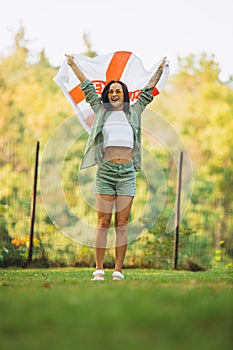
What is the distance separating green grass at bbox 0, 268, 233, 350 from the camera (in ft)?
8.71

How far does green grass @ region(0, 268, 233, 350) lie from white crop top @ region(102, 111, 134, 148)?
180cm

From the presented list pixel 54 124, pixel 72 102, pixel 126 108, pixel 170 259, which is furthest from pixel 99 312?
pixel 54 124

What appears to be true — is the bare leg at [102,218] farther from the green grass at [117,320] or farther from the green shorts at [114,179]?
the green grass at [117,320]

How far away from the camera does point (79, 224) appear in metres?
9.92

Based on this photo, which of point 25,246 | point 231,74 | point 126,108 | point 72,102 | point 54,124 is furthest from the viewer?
point 231,74

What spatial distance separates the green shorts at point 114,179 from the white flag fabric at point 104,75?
4.30 feet

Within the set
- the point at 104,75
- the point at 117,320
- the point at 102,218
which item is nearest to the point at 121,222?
the point at 102,218

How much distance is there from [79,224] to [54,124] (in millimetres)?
13401

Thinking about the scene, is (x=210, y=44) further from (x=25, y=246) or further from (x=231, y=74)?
(x=25, y=246)

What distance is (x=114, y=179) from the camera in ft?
17.7

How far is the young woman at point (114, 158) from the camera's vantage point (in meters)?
5.43

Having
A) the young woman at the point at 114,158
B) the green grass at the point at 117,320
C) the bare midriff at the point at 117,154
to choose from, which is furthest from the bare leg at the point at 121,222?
the green grass at the point at 117,320

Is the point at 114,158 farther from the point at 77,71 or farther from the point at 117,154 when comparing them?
the point at 77,71

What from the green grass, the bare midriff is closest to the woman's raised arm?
the bare midriff
